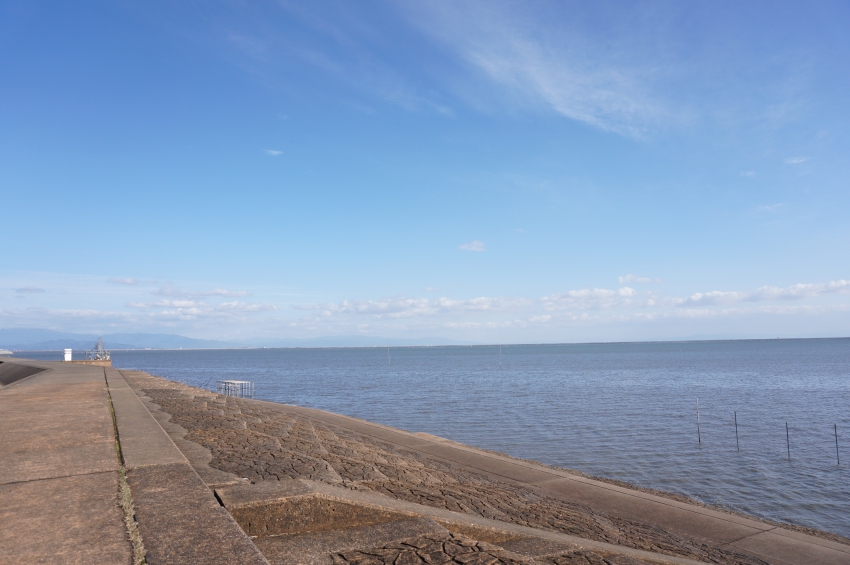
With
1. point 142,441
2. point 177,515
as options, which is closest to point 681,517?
point 142,441

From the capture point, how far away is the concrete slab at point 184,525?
3.40 meters

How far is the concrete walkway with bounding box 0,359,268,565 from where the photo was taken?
11.4 feet

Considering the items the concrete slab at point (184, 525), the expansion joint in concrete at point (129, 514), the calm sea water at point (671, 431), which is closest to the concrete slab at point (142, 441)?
the expansion joint in concrete at point (129, 514)

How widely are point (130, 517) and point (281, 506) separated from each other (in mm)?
1420

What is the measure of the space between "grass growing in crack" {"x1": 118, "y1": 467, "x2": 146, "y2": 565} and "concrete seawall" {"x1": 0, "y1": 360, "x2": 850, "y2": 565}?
0.03 meters

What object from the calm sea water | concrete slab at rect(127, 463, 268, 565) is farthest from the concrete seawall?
the calm sea water

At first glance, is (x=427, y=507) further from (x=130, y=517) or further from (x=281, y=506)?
(x=130, y=517)

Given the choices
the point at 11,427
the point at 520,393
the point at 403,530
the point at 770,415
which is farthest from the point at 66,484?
the point at 520,393

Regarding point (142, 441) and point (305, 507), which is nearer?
point (305, 507)

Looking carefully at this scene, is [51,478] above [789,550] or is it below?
above

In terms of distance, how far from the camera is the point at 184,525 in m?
3.94

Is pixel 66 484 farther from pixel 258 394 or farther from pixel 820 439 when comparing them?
pixel 258 394

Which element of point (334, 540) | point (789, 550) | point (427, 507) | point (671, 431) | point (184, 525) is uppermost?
point (184, 525)

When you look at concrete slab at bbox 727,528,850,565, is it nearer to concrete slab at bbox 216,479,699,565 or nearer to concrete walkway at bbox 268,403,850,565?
concrete walkway at bbox 268,403,850,565
